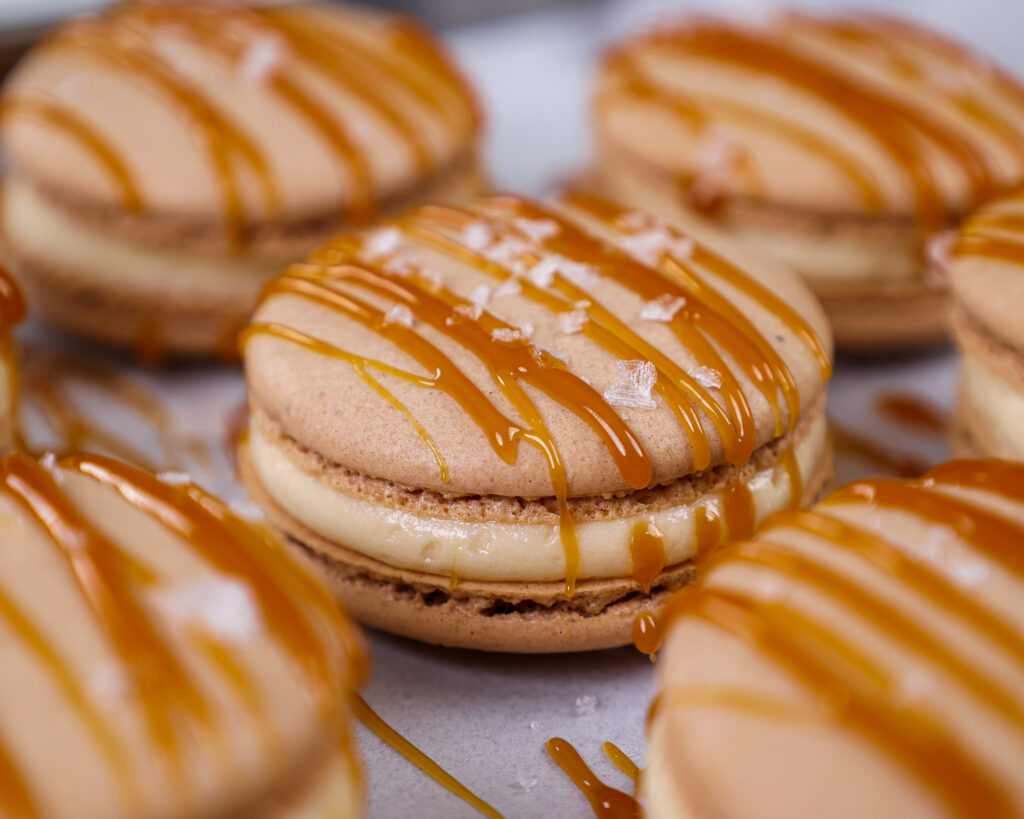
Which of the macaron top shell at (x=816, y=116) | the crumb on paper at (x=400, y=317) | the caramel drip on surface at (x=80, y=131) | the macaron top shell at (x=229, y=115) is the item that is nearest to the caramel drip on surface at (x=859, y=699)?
the crumb on paper at (x=400, y=317)

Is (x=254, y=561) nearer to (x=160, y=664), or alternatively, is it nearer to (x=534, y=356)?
(x=160, y=664)

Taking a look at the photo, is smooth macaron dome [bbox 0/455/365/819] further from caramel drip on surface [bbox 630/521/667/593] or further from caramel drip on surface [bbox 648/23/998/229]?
caramel drip on surface [bbox 648/23/998/229]

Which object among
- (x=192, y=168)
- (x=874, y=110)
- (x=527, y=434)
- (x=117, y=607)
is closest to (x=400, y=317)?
(x=527, y=434)

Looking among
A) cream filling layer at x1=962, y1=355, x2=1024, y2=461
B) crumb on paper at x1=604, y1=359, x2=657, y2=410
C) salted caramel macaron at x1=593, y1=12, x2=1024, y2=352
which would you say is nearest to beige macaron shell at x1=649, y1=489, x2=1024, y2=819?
crumb on paper at x1=604, y1=359, x2=657, y2=410

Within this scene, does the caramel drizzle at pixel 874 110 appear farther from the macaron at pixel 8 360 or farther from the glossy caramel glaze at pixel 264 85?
the macaron at pixel 8 360

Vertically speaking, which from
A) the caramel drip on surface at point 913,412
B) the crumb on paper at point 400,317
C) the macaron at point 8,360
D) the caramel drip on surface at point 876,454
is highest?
the crumb on paper at point 400,317

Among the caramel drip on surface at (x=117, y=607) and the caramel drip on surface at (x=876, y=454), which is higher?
the caramel drip on surface at (x=117, y=607)

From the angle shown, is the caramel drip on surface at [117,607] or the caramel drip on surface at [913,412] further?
the caramel drip on surface at [913,412]

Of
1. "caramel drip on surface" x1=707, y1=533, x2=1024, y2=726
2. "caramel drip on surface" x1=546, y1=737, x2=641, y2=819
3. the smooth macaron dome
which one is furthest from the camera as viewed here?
"caramel drip on surface" x1=546, y1=737, x2=641, y2=819

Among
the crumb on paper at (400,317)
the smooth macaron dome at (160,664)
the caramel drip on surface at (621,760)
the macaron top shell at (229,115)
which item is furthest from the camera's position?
the macaron top shell at (229,115)
